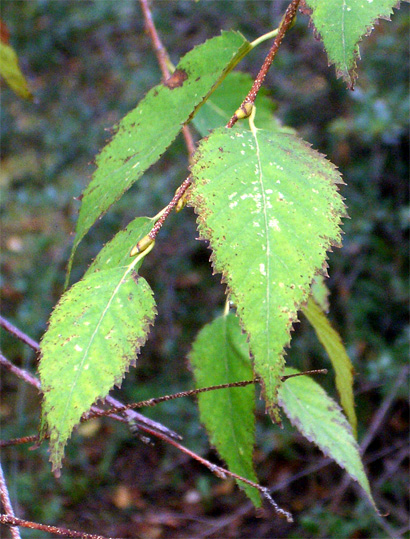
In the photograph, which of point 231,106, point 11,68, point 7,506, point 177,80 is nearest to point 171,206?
point 177,80

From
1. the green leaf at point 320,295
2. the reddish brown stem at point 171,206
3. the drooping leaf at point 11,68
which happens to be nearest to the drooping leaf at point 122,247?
the reddish brown stem at point 171,206

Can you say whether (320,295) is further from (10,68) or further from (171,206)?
(10,68)

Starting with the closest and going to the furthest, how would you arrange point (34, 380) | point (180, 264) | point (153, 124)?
1. point (153, 124)
2. point (34, 380)
3. point (180, 264)

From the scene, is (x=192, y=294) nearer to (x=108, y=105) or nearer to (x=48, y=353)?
(x=108, y=105)

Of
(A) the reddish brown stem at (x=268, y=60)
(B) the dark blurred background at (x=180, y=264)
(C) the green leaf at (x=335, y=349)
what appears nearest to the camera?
(A) the reddish brown stem at (x=268, y=60)

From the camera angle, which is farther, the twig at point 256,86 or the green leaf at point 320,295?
the green leaf at point 320,295

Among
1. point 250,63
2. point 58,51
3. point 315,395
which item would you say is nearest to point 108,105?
point 58,51

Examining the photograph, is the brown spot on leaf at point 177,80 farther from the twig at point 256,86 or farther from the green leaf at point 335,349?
the green leaf at point 335,349
